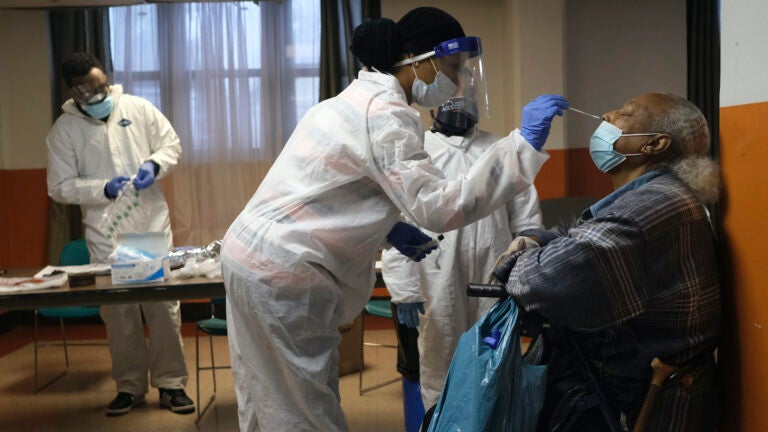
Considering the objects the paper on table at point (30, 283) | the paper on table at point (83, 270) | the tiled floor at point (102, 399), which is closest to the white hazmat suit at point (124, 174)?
the tiled floor at point (102, 399)

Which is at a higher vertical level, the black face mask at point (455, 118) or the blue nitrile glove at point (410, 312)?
the black face mask at point (455, 118)

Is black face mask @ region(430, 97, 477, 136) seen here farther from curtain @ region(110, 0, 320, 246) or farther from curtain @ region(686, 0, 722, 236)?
curtain @ region(686, 0, 722, 236)

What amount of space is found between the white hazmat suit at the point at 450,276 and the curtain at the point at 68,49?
137 inches

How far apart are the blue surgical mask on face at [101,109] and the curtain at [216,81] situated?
1.51 metres

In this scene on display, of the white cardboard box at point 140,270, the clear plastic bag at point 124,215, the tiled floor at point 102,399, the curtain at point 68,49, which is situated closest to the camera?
Result: the white cardboard box at point 140,270

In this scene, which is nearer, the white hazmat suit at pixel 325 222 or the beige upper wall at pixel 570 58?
the white hazmat suit at pixel 325 222

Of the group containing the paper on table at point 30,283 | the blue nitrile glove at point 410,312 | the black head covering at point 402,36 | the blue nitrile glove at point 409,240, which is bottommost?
the blue nitrile glove at point 410,312

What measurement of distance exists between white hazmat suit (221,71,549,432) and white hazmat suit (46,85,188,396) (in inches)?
77.6

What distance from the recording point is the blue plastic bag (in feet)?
5.17

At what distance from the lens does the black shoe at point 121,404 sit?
12.2ft

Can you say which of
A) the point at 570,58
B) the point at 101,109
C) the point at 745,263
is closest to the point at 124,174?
the point at 101,109

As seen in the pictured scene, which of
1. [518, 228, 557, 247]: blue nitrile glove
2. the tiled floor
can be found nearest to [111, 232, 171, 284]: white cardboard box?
the tiled floor

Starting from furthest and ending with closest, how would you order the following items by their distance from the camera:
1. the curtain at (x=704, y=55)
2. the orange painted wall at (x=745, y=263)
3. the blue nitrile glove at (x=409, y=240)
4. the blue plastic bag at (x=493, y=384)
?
the curtain at (x=704, y=55) → the blue nitrile glove at (x=409, y=240) → the blue plastic bag at (x=493, y=384) → the orange painted wall at (x=745, y=263)

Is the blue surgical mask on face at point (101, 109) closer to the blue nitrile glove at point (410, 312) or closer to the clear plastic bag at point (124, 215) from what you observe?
the clear plastic bag at point (124, 215)
